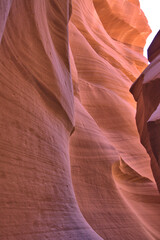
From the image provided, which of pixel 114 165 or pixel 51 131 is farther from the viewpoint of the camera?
pixel 114 165

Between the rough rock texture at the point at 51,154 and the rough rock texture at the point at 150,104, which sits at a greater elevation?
the rough rock texture at the point at 51,154

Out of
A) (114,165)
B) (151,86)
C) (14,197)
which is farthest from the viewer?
(151,86)

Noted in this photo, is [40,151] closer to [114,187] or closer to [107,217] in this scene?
[107,217]

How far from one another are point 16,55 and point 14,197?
5.46 feet

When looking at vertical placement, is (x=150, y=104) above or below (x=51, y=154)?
below

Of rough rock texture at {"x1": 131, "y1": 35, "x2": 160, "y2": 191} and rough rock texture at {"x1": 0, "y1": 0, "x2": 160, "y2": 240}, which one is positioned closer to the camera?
rough rock texture at {"x1": 0, "y1": 0, "x2": 160, "y2": 240}

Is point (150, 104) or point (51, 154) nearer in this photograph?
point (51, 154)

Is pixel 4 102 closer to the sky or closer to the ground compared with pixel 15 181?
closer to the sky

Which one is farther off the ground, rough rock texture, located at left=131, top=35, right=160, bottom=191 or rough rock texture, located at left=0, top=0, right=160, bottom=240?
rough rock texture, located at left=0, top=0, right=160, bottom=240

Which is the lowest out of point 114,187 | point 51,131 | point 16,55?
point 114,187

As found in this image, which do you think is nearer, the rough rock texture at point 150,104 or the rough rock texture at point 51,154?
the rough rock texture at point 51,154

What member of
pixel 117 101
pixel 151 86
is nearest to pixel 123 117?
pixel 117 101

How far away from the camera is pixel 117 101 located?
8.93 m

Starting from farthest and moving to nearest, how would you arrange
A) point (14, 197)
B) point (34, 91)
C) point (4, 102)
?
point (34, 91), point (4, 102), point (14, 197)
